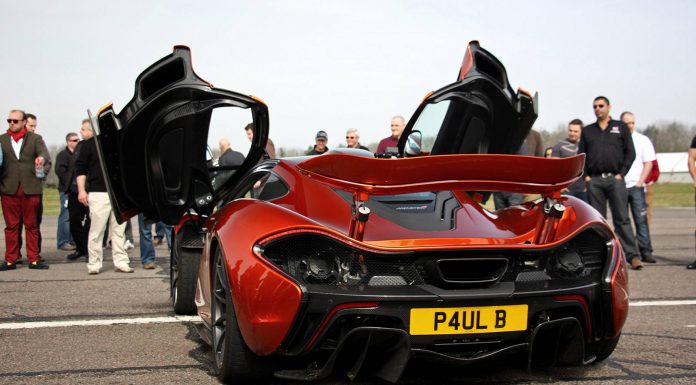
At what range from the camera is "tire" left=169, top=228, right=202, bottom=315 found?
21.6 feet

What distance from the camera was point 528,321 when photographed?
4.04 m

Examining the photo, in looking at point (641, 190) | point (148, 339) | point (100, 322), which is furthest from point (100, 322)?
point (641, 190)

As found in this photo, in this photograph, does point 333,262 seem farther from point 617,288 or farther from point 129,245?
point 129,245

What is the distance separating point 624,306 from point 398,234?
1248 millimetres

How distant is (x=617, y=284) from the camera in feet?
14.1

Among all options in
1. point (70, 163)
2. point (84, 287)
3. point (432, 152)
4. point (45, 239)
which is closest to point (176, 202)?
point (432, 152)

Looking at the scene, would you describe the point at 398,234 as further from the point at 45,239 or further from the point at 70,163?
the point at 45,239

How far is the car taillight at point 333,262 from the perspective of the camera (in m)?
3.94

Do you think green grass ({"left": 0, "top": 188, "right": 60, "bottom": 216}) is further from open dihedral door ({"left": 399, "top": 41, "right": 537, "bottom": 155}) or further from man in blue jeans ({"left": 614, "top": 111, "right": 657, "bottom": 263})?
open dihedral door ({"left": 399, "top": 41, "right": 537, "bottom": 155})

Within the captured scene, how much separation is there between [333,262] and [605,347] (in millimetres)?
1626

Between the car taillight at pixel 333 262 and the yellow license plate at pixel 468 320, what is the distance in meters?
0.18

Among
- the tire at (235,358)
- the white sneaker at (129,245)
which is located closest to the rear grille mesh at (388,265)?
the tire at (235,358)

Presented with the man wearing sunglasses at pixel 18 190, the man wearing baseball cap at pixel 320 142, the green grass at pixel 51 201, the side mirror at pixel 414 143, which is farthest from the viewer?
the green grass at pixel 51 201

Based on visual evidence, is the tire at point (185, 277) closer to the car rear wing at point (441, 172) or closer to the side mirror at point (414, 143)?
the side mirror at point (414, 143)
